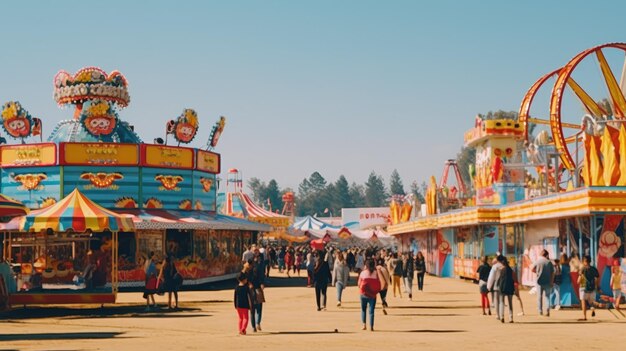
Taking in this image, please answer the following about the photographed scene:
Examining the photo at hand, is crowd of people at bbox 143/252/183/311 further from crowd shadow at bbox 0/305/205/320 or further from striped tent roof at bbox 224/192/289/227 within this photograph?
striped tent roof at bbox 224/192/289/227

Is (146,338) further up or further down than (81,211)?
further down

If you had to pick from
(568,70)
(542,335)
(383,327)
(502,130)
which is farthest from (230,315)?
(502,130)

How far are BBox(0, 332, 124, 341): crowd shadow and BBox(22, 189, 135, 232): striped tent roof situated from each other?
5780 millimetres

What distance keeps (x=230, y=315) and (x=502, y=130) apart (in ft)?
107

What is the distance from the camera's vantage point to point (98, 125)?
36188mm

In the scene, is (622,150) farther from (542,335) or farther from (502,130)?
(502,130)

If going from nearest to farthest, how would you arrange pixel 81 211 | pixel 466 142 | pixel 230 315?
pixel 230 315 < pixel 81 211 < pixel 466 142

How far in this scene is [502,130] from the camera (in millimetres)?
50750

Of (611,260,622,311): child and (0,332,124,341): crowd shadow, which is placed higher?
(611,260,622,311): child

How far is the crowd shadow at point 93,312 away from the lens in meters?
21.2

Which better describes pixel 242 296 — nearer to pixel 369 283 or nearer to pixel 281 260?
pixel 369 283

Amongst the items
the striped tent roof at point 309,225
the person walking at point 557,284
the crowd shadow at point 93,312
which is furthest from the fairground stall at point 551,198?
the striped tent roof at point 309,225

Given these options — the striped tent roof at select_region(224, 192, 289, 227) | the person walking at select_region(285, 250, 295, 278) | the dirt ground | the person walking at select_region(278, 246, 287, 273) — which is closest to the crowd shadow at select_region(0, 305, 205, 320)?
the dirt ground

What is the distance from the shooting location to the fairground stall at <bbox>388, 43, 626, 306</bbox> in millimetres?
21984
